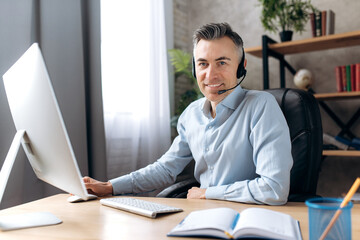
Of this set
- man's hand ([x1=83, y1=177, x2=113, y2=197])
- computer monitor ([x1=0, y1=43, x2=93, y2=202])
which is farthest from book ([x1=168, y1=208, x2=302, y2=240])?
man's hand ([x1=83, y1=177, x2=113, y2=197])

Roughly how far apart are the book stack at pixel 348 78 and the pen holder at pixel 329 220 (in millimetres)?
2193

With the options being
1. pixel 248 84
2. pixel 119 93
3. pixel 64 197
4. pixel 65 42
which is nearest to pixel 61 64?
pixel 65 42

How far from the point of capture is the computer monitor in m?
0.68

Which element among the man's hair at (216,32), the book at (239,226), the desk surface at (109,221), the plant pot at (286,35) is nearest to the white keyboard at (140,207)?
the desk surface at (109,221)

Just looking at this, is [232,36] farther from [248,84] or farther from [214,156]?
[248,84]

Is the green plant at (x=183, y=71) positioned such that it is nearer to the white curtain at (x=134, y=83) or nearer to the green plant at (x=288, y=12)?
the white curtain at (x=134, y=83)

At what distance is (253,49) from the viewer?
8.96 feet

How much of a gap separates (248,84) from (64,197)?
2.43m

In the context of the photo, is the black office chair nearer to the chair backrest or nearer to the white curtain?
the chair backrest

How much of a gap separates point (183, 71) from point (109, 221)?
2531 millimetres

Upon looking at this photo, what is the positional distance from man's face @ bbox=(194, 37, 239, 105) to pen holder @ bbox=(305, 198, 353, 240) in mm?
757

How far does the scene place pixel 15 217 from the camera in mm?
887

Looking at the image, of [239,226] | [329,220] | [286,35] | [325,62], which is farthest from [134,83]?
[329,220]

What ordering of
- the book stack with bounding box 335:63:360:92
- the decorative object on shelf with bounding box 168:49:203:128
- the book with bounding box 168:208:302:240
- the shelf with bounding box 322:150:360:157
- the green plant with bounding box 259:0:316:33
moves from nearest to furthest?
the book with bounding box 168:208:302:240, the shelf with bounding box 322:150:360:157, the book stack with bounding box 335:63:360:92, the green plant with bounding box 259:0:316:33, the decorative object on shelf with bounding box 168:49:203:128
